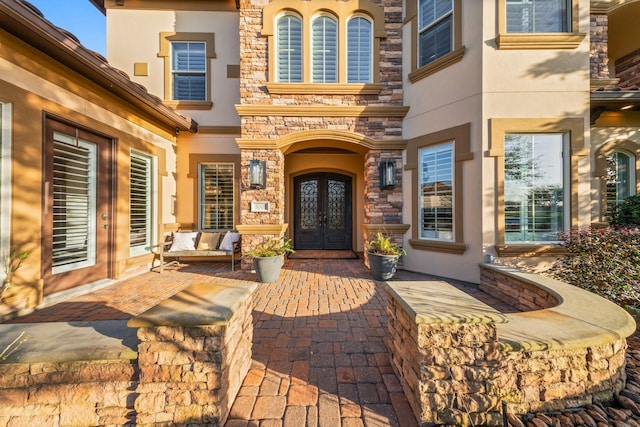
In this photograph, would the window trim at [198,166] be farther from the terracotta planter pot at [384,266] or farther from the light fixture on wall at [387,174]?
the terracotta planter pot at [384,266]

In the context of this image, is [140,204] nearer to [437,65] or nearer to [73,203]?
[73,203]

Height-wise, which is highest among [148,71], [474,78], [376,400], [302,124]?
[148,71]

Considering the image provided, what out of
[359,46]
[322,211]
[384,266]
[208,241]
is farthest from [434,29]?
[208,241]

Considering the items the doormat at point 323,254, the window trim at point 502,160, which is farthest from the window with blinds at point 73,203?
the window trim at point 502,160

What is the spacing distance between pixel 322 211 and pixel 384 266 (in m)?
3.57

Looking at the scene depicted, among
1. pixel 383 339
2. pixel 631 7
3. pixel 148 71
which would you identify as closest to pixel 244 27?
pixel 148 71

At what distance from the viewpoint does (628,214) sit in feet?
14.8

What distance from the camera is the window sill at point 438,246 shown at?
15.8 ft

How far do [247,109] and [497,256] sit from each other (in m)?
5.72

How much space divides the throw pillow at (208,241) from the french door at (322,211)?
2501mm

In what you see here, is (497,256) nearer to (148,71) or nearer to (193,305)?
(193,305)

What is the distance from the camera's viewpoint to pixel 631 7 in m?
5.34

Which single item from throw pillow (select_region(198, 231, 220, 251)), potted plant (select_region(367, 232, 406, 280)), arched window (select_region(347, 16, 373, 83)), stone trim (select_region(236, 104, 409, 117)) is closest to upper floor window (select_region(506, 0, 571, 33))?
stone trim (select_region(236, 104, 409, 117))

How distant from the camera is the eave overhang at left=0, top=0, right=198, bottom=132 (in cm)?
299
